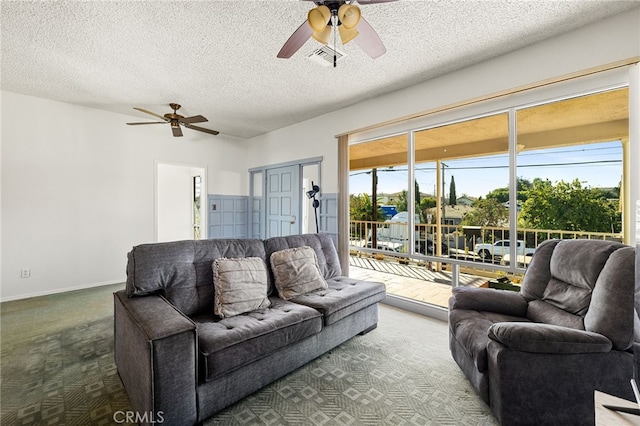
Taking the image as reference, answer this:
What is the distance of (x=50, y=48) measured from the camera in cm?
262

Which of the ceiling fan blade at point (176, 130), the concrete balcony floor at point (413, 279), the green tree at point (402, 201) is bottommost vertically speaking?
the concrete balcony floor at point (413, 279)

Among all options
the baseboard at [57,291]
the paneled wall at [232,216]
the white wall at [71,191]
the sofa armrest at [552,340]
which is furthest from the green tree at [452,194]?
the baseboard at [57,291]

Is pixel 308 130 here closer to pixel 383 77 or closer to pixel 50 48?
pixel 383 77

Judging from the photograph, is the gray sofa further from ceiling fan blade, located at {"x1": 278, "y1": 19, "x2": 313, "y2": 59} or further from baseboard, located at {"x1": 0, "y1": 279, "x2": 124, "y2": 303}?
baseboard, located at {"x1": 0, "y1": 279, "x2": 124, "y2": 303}

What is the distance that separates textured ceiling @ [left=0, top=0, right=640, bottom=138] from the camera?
211 centimetres

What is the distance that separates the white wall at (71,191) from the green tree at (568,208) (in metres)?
5.44

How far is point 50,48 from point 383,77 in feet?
10.9

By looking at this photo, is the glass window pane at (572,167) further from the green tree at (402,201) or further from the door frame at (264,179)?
the door frame at (264,179)

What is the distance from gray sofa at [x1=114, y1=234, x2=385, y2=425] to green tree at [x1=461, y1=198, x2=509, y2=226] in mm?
1583

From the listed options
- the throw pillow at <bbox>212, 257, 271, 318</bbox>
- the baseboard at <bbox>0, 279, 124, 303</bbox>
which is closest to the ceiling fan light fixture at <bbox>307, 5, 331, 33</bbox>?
the throw pillow at <bbox>212, 257, 271, 318</bbox>

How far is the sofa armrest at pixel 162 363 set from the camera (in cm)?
132

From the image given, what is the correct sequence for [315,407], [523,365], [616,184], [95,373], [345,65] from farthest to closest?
1. [345,65]
2. [616,184]
3. [95,373]
4. [315,407]
5. [523,365]

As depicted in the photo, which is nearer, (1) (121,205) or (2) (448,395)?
(2) (448,395)

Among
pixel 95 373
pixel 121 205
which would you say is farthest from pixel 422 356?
pixel 121 205
